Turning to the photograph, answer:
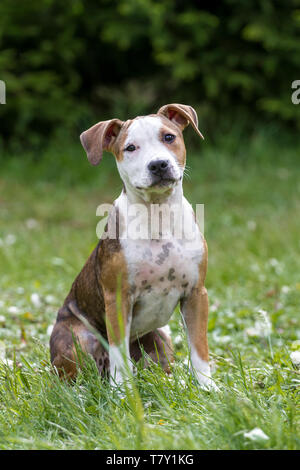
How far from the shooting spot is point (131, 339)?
11.5ft

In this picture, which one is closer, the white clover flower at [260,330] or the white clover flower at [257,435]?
the white clover flower at [257,435]

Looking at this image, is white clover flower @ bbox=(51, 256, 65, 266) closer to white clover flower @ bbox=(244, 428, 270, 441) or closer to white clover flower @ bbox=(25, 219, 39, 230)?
white clover flower @ bbox=(25, 219, 39, 230)

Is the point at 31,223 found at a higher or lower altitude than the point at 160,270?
higher

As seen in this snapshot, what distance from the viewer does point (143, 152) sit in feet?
10.1

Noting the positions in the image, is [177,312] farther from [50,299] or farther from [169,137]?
[169,137]

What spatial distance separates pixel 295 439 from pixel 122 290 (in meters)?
1.15

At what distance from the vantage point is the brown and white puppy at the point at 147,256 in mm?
3102

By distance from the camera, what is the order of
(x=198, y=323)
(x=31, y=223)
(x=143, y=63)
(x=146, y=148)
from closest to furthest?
(x=146, y=148), (x=198, y=323), (x=31, y=223), (x=143, y=63)

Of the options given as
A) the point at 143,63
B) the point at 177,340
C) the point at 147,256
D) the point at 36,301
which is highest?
the point at 143,63

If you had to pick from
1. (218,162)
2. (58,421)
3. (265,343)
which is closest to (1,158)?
(218,162)

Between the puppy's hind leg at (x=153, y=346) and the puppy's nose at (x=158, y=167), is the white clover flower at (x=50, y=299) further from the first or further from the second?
the puppy's nose at (x=158, y=167)

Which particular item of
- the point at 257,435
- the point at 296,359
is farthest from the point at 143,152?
the point at 257,435

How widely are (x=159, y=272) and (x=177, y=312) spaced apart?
4.96 feet

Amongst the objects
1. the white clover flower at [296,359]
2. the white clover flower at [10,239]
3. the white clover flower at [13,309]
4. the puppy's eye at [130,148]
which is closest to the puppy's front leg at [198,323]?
the white clover flower at [296,359]
